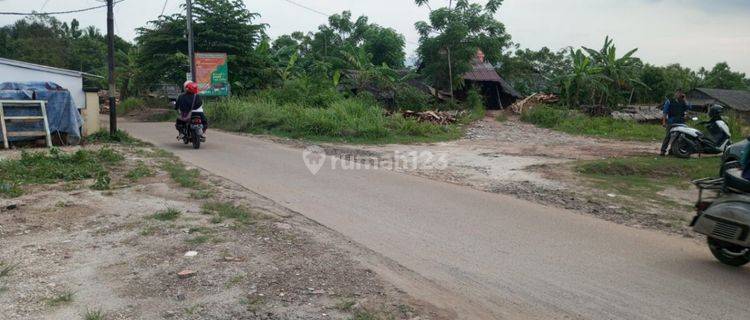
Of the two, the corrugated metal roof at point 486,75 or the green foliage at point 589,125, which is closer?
the green foliage at point 589,125

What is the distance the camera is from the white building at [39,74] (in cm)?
1586

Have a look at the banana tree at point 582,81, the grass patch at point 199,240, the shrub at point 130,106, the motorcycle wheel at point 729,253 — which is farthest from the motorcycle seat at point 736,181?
the shrub at point 130,106

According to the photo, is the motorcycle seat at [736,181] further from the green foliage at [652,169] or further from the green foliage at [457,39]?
the green foliage at [457,39]

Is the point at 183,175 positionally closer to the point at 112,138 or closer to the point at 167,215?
the point at 167,215

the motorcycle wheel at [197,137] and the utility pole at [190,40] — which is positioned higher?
the utility pole at [190,40]

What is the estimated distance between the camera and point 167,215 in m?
6.45

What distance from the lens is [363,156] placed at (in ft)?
42.9

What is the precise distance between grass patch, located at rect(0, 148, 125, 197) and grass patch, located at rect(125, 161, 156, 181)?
1.44 feet

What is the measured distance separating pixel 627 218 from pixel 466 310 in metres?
4.25

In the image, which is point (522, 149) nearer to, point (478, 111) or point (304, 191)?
point (304, 191)

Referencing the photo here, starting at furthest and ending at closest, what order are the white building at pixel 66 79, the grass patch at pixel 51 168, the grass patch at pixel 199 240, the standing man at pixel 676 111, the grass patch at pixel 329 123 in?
the grass patch at pixel 329 123 < the white building at pixel 66 79 < the standing man at pixel 676 111 < the grass patch at pixel 51 168 < the grass patch at pixel 199 240

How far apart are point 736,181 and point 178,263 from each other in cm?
538

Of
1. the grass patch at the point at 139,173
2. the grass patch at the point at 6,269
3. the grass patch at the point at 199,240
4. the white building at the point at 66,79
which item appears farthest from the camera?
the white building at the point at 66,79

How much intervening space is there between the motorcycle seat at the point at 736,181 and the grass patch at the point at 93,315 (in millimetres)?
5716
